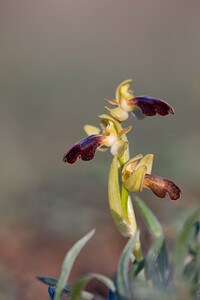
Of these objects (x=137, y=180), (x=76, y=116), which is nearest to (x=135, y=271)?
(x=137, y=180)

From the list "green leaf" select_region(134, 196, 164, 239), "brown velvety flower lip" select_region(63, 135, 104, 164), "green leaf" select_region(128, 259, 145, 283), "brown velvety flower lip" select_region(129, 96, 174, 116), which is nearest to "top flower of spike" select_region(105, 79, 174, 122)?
"brown velvety flower lip" select_region(129, 96, 174, 116)

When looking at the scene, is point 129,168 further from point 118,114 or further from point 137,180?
point 118,114

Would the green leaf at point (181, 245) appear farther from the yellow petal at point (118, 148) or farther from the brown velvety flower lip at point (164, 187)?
the yellow petal at point (118, 148)

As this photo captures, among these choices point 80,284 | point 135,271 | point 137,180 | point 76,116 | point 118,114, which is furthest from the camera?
point 76,116

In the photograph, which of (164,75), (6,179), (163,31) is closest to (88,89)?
(164,75)

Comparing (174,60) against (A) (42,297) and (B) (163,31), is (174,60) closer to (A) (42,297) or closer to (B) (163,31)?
(B) (163,31)

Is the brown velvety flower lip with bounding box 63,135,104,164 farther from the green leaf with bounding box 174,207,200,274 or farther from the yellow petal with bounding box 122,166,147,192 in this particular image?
the green leaf with bounding box 174,207,200,274
